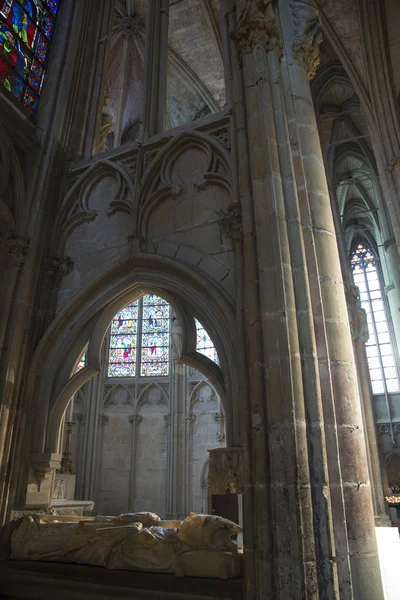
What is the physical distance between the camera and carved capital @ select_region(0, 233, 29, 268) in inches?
248

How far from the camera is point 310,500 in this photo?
3492 mm

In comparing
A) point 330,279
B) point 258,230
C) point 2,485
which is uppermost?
point 258,230

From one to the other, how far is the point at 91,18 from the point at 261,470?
8.92m

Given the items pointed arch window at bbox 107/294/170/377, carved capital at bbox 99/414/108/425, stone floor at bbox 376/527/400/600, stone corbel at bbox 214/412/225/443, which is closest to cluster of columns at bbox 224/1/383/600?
stone floor at bbox 376/527/400/600

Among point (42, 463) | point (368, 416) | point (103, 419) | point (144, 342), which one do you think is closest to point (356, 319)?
point (368, 416)

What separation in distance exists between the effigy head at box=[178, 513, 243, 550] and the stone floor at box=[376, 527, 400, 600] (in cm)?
137

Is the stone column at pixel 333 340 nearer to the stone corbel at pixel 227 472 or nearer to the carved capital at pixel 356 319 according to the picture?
the stone corbel at pixel 227 472

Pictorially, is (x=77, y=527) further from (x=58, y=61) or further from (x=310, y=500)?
(x=58, y=61)

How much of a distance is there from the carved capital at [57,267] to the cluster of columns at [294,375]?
2.81 metres

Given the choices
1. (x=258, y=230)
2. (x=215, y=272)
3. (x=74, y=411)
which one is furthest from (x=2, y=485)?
(x=74, y=411)

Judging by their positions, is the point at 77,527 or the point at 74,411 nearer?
the point at 77,527

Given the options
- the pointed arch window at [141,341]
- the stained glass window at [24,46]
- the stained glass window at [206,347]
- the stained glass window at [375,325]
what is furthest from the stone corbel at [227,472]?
the stained glass window at [375,325]

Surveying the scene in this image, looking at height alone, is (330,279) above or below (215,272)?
below

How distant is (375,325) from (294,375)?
16115mm
